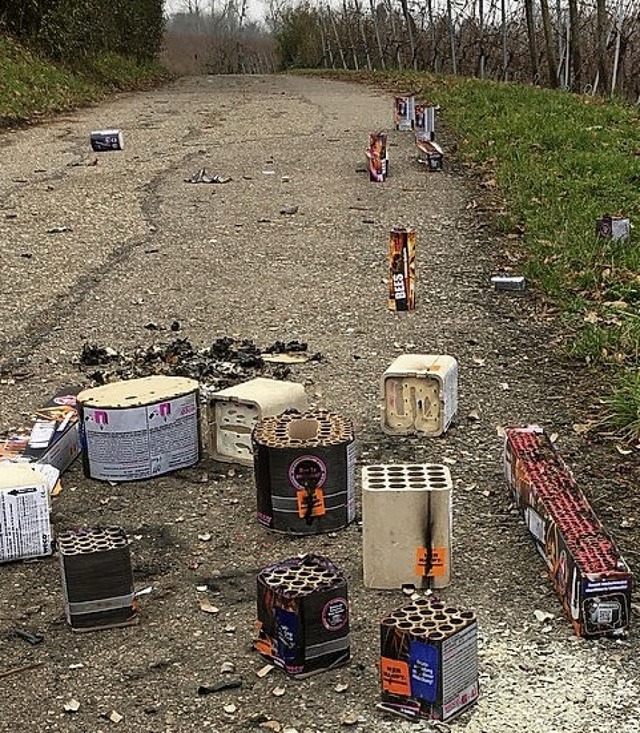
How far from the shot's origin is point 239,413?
137 inches

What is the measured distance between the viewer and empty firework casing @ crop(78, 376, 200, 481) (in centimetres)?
331

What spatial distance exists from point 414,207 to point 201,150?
10.9ft

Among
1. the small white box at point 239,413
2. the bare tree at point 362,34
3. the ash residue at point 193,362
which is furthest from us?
the bare tree at point 362,34

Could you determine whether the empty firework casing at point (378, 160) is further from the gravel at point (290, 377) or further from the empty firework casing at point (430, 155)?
the empty firework casing at point (430, 155)

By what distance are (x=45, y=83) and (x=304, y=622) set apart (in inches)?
550

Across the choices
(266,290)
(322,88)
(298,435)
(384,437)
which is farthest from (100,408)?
(322,88)

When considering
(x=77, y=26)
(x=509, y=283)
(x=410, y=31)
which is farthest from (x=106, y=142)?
(x=410, y=31)

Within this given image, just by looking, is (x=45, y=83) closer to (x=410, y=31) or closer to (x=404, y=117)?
(x=404, y=117)

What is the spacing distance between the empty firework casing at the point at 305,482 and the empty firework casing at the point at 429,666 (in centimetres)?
77

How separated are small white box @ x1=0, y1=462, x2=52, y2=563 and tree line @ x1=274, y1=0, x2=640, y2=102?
13.6m

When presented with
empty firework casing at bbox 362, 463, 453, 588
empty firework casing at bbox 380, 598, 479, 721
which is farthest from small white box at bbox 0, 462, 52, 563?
empty firework casing at bbox 380, 598, 479, 721

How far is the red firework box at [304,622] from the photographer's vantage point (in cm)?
232

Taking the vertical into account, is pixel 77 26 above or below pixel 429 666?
above

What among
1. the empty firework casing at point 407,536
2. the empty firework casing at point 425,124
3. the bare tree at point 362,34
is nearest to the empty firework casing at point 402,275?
the empty firework casing at point 407,536
